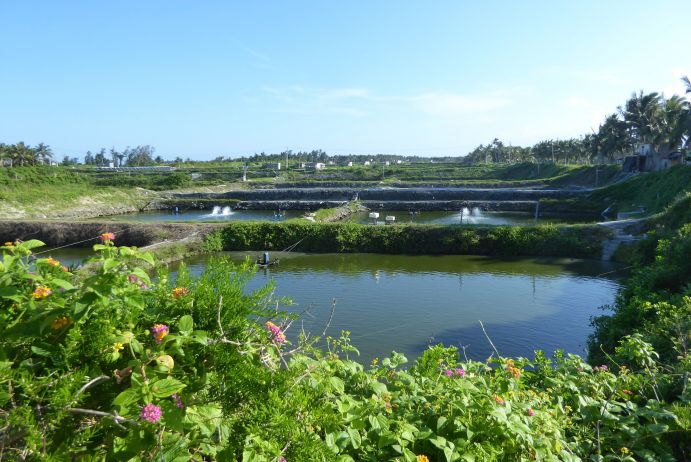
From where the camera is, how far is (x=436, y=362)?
3330 millimetres

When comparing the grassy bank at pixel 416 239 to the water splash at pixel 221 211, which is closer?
the grassy bank at pixel 416 239

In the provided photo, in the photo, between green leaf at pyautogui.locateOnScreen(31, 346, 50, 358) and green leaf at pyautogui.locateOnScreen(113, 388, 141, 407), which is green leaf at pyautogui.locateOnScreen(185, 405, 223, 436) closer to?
green leaf at pyautogui.locateOnScreen(113, 388, 141, 407)

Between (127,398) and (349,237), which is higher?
(127,398)

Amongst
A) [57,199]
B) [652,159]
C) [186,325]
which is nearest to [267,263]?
[186,325]

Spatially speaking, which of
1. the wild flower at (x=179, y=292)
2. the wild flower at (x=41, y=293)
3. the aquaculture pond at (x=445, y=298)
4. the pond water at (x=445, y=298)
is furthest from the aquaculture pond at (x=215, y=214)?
the wild flower at (x=41, y=293)

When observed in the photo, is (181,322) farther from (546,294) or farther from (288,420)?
(546,294)

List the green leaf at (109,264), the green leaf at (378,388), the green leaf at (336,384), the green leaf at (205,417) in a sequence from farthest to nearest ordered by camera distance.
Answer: the green leaf at (378,388), the green leaf at (336,384), the green leaf at (205,417), the green leaf at (109,264)

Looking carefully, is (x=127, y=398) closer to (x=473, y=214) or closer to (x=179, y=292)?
(x=179, y=292)

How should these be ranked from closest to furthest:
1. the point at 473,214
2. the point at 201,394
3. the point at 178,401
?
the point at 178,401, the point at 201,394, the point at 473,214

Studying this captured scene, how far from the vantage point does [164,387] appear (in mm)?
1813

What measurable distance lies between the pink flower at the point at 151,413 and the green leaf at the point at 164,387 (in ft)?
0.18

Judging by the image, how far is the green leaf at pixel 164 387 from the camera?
5.84 feet

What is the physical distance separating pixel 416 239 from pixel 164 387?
23.6 meters

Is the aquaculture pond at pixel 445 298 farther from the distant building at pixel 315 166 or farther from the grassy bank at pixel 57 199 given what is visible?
the distant building at pixel 315 166
